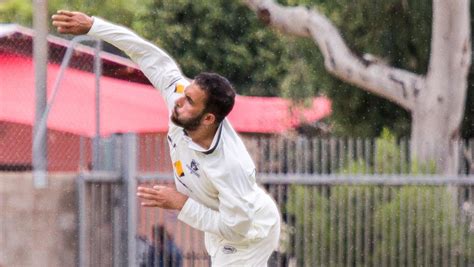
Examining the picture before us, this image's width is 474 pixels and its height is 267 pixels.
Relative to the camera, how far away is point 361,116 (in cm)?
1552

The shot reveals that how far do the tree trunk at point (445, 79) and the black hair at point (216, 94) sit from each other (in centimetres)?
653

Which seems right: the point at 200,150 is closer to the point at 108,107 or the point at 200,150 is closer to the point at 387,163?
the point at 387,163

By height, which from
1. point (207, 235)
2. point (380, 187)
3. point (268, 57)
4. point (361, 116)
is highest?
point (268, 57)

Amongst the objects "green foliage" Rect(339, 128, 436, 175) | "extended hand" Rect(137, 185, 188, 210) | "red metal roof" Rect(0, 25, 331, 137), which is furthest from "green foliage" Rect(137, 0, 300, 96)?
"extended hand" Rect(137, 185, 188, 210)

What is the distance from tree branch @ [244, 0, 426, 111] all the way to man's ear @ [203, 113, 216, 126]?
6863 millimetres

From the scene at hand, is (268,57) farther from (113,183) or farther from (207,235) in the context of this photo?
(207,235)

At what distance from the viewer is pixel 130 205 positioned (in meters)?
10.7

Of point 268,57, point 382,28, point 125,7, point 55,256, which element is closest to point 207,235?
point 55,256

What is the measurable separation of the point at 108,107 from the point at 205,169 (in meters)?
6.84

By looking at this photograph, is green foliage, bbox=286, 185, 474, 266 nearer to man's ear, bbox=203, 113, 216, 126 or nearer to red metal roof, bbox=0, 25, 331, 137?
red metal roof, bbox=0, 25, 331, 137

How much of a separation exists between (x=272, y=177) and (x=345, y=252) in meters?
0.84

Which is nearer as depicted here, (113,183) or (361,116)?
(113,183)

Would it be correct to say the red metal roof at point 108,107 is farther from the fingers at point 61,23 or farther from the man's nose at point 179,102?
the man's nose at point 179,102

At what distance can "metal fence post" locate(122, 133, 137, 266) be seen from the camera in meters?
10.7
